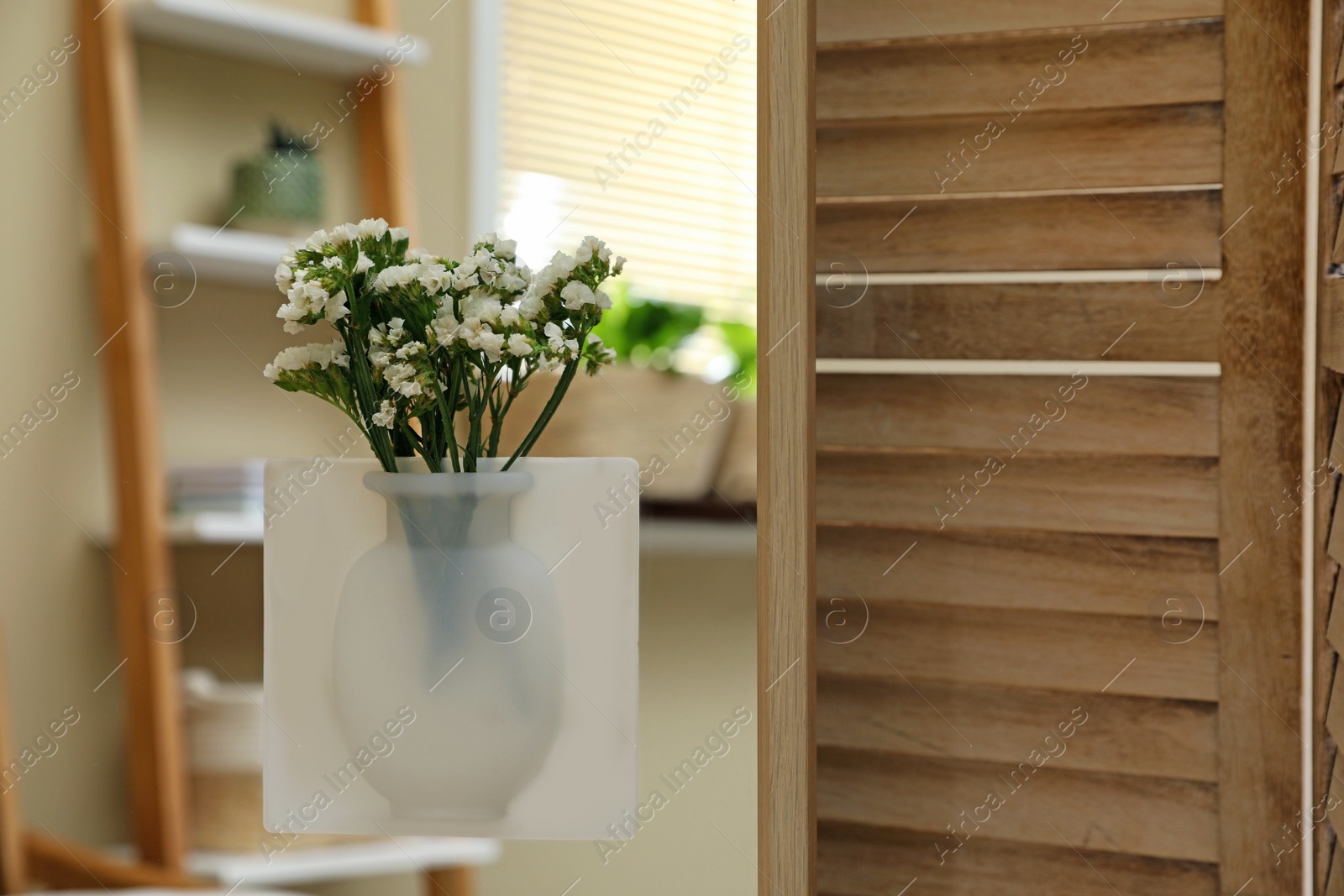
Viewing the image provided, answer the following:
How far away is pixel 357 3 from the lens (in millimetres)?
1117

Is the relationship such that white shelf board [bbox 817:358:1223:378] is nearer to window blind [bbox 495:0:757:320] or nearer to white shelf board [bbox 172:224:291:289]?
window blind [bbox 495:0:757:320]

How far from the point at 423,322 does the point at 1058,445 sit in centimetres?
43

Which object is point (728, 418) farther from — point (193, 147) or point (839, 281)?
point (193, 147)

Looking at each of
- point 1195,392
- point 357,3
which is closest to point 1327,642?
point 1195,392

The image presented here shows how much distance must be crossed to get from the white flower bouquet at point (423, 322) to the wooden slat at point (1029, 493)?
0.23 meters

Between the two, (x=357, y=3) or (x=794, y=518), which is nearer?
(x=794, y=518)

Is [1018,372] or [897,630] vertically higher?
[1018,372]

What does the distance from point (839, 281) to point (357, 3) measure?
70cm

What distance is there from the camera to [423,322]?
0.61m

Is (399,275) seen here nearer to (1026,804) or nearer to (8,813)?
(1026,804)

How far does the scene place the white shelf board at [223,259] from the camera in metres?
1.02

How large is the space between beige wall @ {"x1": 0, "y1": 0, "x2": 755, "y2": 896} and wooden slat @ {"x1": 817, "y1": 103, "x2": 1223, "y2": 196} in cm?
37

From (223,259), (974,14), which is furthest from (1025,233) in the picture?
(223,259)

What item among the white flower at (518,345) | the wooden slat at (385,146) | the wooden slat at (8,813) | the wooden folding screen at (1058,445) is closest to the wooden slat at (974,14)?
the wooden folding screen at (1058,445)
